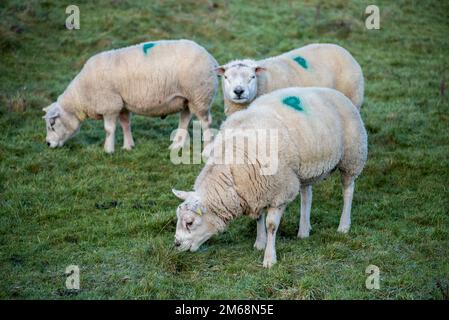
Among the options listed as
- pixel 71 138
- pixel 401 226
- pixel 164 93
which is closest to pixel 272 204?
pixel 401 226

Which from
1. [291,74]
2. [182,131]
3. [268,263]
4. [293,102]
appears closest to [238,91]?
[291,74]

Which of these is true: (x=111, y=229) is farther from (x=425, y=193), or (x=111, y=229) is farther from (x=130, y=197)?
(x=425, y=193)

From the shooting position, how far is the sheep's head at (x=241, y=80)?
28.2 ft

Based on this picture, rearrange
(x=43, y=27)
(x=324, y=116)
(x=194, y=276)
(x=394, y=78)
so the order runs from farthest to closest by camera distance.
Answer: (x=43, y=27) < (x=394, y=78) < (x=324, y=116) < (x=194, y=276)

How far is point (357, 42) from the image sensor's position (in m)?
16.1

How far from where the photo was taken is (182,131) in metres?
10.7

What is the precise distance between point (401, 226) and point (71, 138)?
6.08 meters

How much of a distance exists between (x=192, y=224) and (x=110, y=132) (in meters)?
4.60

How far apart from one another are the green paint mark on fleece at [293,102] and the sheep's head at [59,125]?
514 cm

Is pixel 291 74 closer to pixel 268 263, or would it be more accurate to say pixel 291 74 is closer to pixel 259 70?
pixel 259 70

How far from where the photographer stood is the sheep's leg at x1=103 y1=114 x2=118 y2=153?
10402 mm

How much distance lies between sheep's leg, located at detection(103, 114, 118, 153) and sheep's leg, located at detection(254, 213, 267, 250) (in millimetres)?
4181
